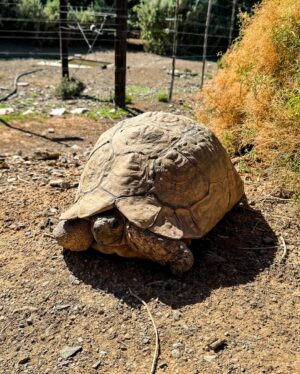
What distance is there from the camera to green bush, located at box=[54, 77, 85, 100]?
844 centimetres

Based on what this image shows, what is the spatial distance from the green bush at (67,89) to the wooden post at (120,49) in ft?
3.35

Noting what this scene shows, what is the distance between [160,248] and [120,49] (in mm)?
5593

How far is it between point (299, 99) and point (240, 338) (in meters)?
2.50

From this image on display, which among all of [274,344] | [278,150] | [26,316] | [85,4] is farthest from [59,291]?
[85,4]

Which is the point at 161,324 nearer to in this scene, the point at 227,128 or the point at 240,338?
the point at 240,338

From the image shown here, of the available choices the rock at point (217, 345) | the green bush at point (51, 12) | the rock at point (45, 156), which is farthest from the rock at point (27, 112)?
the green bush at point (51, 12)

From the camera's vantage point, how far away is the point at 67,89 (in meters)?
8.44

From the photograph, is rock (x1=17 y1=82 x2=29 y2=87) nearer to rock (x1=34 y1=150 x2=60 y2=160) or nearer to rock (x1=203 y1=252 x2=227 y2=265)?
rock (x1=34 y1=150 x2=60 y2=160)

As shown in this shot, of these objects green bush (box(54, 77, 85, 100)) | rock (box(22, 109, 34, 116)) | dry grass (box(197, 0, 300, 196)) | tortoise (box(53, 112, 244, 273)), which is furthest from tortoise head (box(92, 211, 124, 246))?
green bush (box(54, 77, 85, 100))

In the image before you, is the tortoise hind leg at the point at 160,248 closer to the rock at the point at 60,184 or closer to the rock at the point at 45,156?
the rock at the point at 60,184

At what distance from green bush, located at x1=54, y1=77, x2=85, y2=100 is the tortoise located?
5.30 m

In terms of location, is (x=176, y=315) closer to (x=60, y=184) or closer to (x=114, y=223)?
(x=114, y=223)

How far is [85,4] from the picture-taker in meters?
19.4

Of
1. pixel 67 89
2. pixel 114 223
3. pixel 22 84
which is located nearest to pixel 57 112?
pixel 67 89
